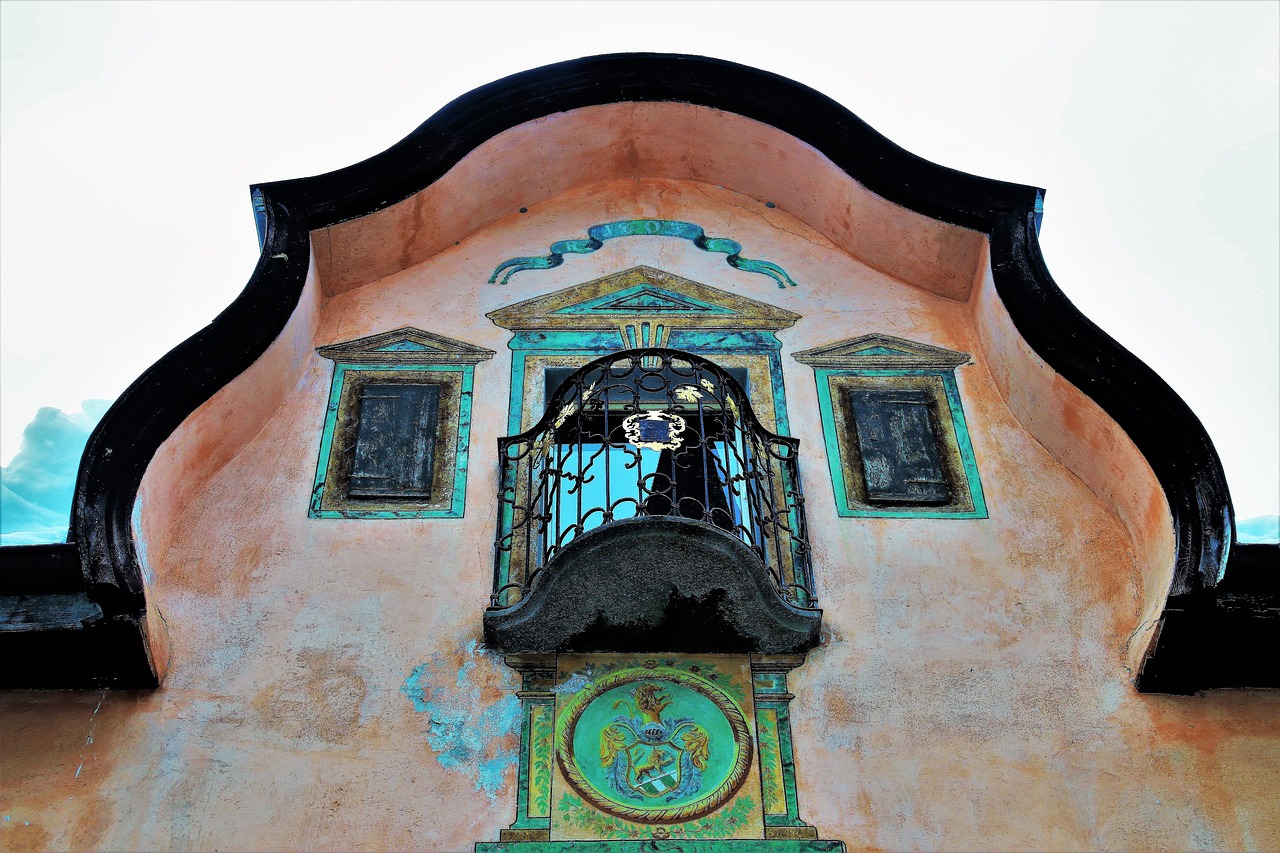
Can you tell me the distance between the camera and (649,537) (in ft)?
23.6

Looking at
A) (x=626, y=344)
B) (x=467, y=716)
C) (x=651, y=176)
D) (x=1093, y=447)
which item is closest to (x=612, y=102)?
(x=651, y=176)

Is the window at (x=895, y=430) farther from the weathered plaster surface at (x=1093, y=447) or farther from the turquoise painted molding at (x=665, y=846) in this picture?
the turquoise painted molding at (x=665, y=846)

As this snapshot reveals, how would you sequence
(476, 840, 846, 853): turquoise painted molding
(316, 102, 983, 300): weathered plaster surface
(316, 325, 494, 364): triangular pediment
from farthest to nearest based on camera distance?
1. (316, 102, 983, 300): weathered plaster surface
2. (316, 325, 494, 364): triangular pediment
3. (476, 840, 846, 853): turquoise painted molding

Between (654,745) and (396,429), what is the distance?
2711 millimetres

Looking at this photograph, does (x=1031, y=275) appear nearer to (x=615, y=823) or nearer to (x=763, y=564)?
(x=763, y=564)

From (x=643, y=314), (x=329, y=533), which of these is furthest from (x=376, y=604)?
(x=643, y=314)

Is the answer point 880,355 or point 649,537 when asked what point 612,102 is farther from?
point 649,537

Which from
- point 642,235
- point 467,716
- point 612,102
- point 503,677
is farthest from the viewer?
point 612,102

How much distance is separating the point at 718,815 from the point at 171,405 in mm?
3784

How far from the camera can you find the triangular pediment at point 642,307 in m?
9.45

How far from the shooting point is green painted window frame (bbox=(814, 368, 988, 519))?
8281 mm

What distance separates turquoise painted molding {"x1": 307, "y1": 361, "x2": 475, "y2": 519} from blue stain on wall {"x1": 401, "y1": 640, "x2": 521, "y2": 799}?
3.28 feet

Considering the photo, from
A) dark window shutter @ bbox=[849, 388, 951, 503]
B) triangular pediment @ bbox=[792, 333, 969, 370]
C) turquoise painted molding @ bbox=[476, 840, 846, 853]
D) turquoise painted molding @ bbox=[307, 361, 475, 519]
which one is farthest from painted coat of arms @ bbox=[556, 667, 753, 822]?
triangular pediment @ bbox=[792, 333, 969, 370]

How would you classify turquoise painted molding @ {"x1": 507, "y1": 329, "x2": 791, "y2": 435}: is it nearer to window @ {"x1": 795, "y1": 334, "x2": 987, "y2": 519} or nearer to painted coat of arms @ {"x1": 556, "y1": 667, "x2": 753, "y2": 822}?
window @ {"x1": 795, "y1": 334, "x2": 987, "y2": 519}
